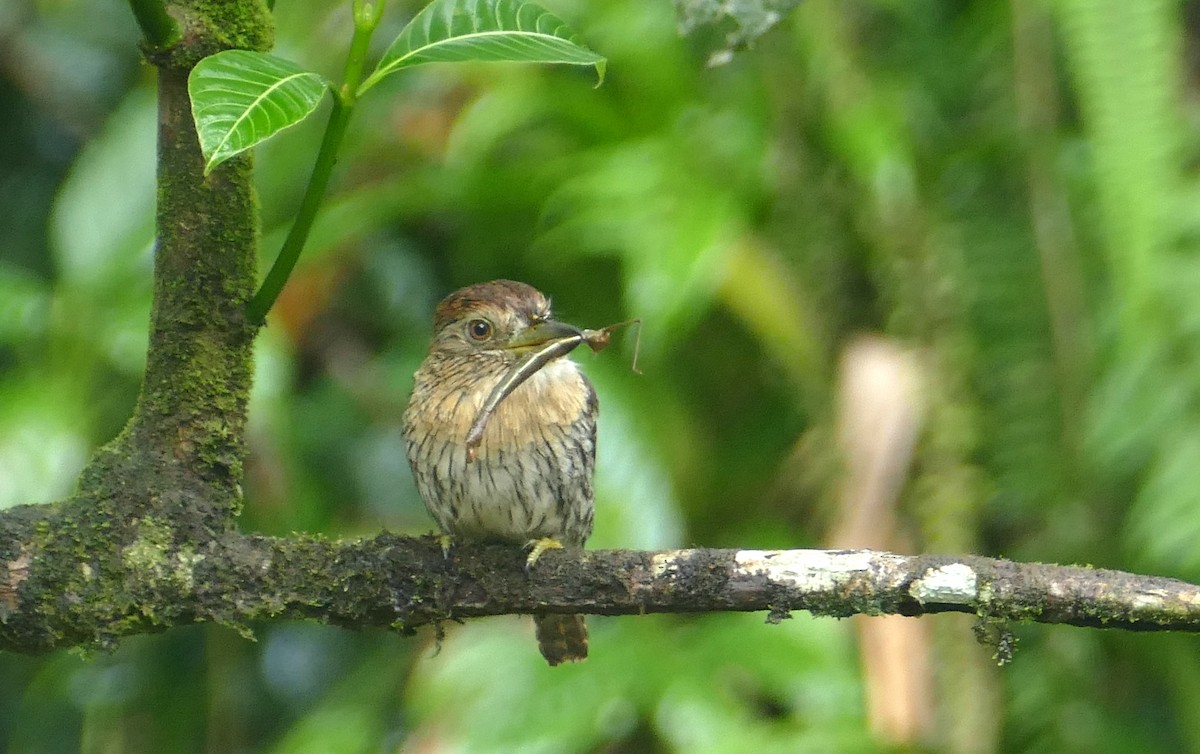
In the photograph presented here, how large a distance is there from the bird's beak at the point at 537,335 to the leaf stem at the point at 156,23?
101cm

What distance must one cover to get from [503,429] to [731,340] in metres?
1.44

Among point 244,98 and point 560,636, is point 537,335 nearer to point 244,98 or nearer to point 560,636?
point 560,636

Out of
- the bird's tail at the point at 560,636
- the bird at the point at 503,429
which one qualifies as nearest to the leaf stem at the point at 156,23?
the bird at the point at 503,429

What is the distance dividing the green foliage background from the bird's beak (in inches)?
23.9

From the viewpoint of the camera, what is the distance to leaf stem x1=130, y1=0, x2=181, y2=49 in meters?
1.59

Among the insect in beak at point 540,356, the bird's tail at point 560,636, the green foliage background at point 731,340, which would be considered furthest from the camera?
the green foliage background at point 731,340

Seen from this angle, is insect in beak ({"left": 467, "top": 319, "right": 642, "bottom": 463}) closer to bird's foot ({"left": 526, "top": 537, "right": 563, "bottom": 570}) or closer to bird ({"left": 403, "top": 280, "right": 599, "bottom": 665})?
bird ({"left": 403, "top": 280, "right": 599, "bottom": 665})

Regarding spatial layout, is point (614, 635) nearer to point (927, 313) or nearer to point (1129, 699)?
point (927, 313)

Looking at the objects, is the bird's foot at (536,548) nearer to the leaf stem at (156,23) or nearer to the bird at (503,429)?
the bird at (503,429)

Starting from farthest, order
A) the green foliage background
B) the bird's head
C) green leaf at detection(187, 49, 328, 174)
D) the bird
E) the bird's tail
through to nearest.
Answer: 1. the green foliage background
2. the bird's tail
3. the bird's head
4. the bird
5. green leaf at detection(187, 49, 328, 174)

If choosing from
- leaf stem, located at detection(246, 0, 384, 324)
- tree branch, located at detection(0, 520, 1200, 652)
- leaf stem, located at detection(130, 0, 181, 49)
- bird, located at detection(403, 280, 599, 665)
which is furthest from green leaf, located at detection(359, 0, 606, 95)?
bird, located at detection(403, 280, 599, 665)

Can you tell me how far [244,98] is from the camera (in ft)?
4.60

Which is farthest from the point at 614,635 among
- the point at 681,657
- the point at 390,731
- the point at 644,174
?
the point at 644,174

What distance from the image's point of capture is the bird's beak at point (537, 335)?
2553 millimetres
